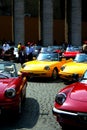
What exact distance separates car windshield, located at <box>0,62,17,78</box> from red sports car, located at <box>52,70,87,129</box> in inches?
92.7

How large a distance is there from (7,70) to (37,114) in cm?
166

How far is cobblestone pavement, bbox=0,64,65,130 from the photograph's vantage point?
802 centimetres

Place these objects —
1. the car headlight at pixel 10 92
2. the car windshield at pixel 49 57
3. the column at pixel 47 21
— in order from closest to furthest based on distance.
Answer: the car headlight at pixel 10 92 → the car windshield at pixel 49 57 → the column at pixel 47 21

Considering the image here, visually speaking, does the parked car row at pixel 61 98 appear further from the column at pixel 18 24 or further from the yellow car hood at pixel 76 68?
the column at pixel 18 24

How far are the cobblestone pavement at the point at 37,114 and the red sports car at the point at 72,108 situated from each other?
2.24 feet

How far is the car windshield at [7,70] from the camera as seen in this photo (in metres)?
9.77

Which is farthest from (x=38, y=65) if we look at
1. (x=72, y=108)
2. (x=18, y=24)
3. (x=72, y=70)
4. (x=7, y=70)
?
(x=18, y=24)

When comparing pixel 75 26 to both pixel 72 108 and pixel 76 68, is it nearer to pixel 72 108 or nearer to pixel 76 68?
pixel 76 68

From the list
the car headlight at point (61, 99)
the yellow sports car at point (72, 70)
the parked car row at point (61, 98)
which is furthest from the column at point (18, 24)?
the car headlight at point (61, 99)

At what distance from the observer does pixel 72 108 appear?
23.2 feet

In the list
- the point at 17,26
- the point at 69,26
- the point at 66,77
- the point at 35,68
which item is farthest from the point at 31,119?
the point at 69,26

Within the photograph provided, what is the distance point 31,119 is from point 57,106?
1560mm

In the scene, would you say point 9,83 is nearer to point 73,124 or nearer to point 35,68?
point 73,124

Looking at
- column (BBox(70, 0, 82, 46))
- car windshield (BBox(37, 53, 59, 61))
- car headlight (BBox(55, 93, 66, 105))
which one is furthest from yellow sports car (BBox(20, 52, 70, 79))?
column (BBox(70, 0, 82, 46))
